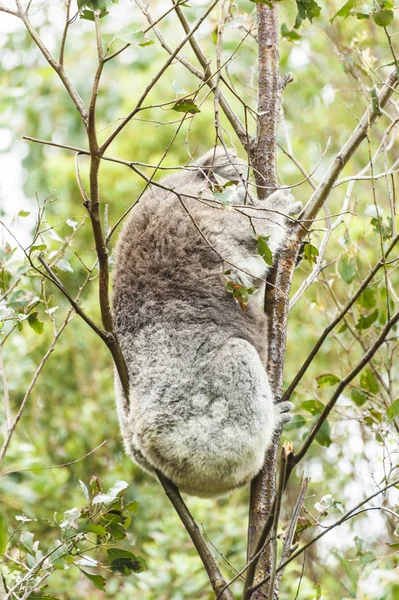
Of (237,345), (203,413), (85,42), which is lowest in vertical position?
(203,413)

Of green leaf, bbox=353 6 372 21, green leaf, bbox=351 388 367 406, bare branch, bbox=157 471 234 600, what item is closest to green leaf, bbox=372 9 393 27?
green leaf, bbox=353 6 372 21

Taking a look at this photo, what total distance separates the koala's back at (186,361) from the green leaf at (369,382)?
0.44 metres

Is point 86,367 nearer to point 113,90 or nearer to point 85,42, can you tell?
point 113,90

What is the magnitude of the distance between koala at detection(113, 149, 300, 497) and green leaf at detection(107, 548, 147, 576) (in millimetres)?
438

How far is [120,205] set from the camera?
6625 mm

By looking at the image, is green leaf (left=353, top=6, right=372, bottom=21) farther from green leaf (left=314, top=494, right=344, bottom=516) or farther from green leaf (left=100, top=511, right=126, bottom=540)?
green leaf (left=100, top=511, right=126, bottom=540)

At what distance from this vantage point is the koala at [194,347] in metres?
2.87

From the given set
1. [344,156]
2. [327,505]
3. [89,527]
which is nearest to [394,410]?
[327,505]

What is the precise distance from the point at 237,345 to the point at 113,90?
14.0 ft

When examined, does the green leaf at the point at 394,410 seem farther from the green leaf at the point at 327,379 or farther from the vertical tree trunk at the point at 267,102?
the vertical tree trunk at the point at 267,102

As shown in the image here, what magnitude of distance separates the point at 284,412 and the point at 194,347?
448 millimetres

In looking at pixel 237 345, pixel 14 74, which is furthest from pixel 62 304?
pixel 237 345

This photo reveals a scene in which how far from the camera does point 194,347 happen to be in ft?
9.85

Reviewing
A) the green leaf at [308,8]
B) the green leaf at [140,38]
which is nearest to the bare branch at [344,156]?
the green leaf at [308,8]
